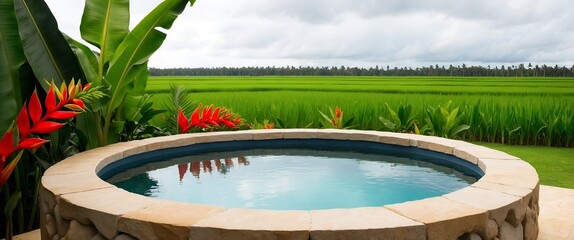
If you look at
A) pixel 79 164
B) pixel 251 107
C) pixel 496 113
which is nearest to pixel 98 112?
pixel 79 164

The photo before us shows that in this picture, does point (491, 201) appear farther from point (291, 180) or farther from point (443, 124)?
point (443, 124)

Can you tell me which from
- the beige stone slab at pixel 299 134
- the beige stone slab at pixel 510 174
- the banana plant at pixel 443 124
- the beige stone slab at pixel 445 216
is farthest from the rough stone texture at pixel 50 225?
the banana plant at pixel 443 124

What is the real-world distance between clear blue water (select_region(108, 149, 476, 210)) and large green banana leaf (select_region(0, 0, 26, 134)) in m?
1.15

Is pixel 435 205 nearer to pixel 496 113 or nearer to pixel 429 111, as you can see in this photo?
pixel 429 111

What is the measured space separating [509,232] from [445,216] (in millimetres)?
591

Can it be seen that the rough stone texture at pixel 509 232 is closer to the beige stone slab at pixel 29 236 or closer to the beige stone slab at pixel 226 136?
the beige stone slab at pixel 29 236

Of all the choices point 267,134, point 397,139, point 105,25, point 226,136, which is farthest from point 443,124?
point 105,25

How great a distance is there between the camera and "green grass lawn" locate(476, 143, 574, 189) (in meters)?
5.12

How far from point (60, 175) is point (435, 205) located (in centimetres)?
242

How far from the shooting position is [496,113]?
24.4ft

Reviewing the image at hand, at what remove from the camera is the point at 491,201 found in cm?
254

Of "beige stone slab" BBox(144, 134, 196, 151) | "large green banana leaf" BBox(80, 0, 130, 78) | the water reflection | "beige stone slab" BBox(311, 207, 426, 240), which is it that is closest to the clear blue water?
the water reflection

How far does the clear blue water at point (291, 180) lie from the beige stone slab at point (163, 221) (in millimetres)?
966

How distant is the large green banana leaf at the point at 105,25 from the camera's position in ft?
14.4
